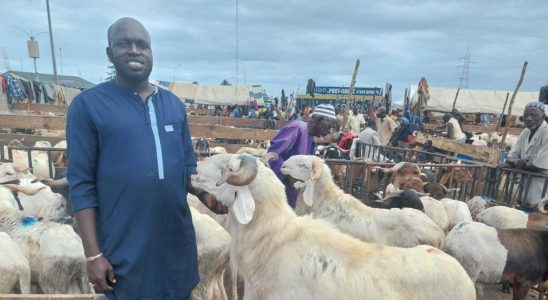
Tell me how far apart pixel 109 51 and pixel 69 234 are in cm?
254

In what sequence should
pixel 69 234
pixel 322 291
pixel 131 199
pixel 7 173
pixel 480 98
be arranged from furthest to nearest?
pixel 480 98 < pixel 7 173 < pixel 69 234 < pixel 322 291 < pixel 131 199

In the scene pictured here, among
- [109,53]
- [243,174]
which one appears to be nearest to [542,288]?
[243,174]

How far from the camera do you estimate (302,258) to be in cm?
244

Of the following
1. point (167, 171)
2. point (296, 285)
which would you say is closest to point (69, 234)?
point (167, 171)

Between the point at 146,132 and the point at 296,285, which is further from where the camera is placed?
the point at 296,285

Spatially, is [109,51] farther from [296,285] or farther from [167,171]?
[296,285]

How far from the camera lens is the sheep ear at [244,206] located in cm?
248

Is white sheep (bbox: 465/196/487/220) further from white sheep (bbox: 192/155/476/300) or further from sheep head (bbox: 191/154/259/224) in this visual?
sheep head (bbox: 191/154/259/224)

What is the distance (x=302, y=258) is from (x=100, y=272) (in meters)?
1.28

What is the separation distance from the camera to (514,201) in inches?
256

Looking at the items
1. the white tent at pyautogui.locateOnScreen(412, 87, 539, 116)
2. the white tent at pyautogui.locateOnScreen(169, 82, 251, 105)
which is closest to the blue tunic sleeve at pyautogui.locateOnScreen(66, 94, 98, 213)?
the white tent at pyautogui.locateOnScreen(412, 87, 539, 116)

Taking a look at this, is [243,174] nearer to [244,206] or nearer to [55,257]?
[244,206]

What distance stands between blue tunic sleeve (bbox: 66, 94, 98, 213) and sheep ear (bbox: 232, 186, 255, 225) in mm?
980

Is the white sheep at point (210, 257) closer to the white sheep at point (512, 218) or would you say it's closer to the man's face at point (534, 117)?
the white sheep at point (512, 218)
